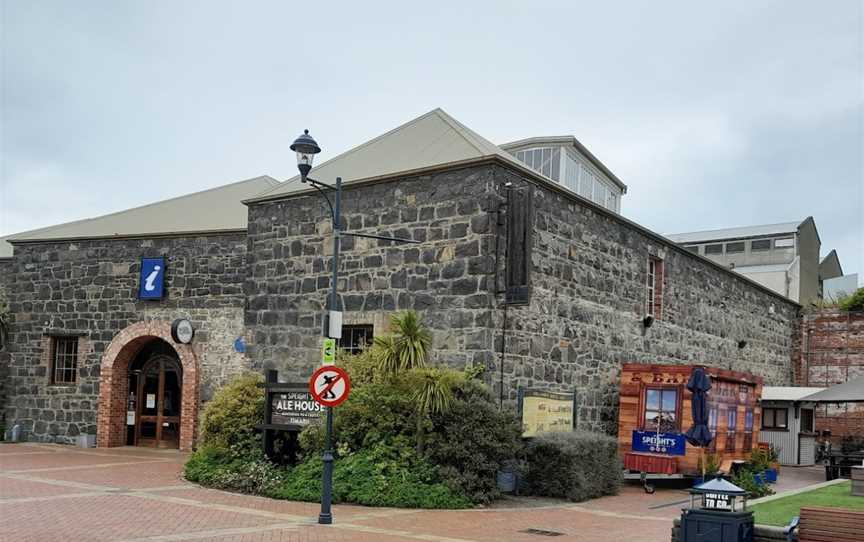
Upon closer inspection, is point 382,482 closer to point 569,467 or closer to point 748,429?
point 569,467

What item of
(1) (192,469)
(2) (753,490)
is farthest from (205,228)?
(2) (753,490)

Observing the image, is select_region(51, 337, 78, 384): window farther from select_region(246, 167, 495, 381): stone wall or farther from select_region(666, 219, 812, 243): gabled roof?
select_region(666, 219, 812, 243): gabled roof

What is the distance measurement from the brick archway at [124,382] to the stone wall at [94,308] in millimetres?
302

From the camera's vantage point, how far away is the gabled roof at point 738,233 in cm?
3628

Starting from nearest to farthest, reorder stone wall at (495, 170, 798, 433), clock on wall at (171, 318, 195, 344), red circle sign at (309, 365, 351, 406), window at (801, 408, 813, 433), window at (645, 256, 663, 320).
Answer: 1. red circle sign at (309, 365, 351, 406)
2. stone wall at (495, 170, 798, 433)
3. window at (645, 256, 663, 320)
4. clock on wall at (171, 318, 195, 344)
5. window at (801, 408, 813, 433)

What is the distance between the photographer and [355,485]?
13.2m

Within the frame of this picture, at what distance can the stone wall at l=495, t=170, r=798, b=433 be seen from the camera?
15.8 m

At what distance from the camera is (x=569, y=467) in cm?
1448

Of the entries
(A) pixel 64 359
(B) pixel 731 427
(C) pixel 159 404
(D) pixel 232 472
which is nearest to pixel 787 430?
(B) pixel 731 427

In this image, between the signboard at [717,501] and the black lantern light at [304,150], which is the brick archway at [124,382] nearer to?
the black lantern light at [304,150]

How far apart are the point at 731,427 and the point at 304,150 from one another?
11120mm

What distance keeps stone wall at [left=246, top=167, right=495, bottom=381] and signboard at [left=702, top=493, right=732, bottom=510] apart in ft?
19.5

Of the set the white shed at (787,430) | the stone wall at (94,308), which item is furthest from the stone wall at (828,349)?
the stone wall at (94,308)

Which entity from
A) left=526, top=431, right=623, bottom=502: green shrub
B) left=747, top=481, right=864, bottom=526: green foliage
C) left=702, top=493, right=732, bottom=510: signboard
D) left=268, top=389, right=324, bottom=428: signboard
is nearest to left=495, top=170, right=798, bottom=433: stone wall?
left=526, top=431, right=623, bottom=502: green shrub
